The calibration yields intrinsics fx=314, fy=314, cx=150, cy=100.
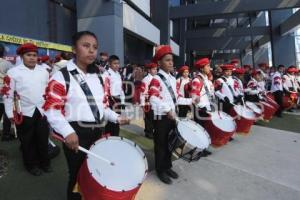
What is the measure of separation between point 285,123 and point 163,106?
6.30 metres

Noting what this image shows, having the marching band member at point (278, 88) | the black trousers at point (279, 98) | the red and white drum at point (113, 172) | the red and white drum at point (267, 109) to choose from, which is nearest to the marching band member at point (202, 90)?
the red and white drum at point (113, 172)

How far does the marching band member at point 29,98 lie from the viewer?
4102 mm

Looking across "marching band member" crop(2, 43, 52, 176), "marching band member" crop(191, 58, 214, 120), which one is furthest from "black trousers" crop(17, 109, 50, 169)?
"marching band member" crop(191, 58, 214, 120)

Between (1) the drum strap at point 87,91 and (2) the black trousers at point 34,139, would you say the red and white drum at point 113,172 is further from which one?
(2) the black trousers at point 34,139

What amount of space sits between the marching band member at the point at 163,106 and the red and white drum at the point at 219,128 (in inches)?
37.5

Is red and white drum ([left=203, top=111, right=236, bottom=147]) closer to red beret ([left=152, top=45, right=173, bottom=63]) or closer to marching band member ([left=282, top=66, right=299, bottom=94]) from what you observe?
red beret ([left=152, top=45, right=173, bottom=63])

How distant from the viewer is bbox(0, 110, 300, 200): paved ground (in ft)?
12.5

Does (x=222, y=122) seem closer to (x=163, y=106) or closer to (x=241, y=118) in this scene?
(x=241, y=118)

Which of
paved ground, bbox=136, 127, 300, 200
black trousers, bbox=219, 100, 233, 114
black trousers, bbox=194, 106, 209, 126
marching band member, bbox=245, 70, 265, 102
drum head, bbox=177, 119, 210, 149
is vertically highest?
marching band member, bbox=245, 70, 265, 102

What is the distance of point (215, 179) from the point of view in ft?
14.4

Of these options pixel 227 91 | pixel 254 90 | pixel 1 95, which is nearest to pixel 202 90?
pixel 227 91

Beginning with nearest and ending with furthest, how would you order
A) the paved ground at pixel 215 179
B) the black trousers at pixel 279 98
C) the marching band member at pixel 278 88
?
the paved ground at pixel 215 179
the black trousers at pixel 279 98
the marching band member at pixel 278 88

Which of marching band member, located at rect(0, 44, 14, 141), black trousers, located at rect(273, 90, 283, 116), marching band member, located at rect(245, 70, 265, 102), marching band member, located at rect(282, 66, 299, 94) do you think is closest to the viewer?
marching band member, located at rect(0, 44, 14, 141)

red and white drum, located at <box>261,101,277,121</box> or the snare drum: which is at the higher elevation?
red and white drum, located at <box>261,101,277,121</box>
